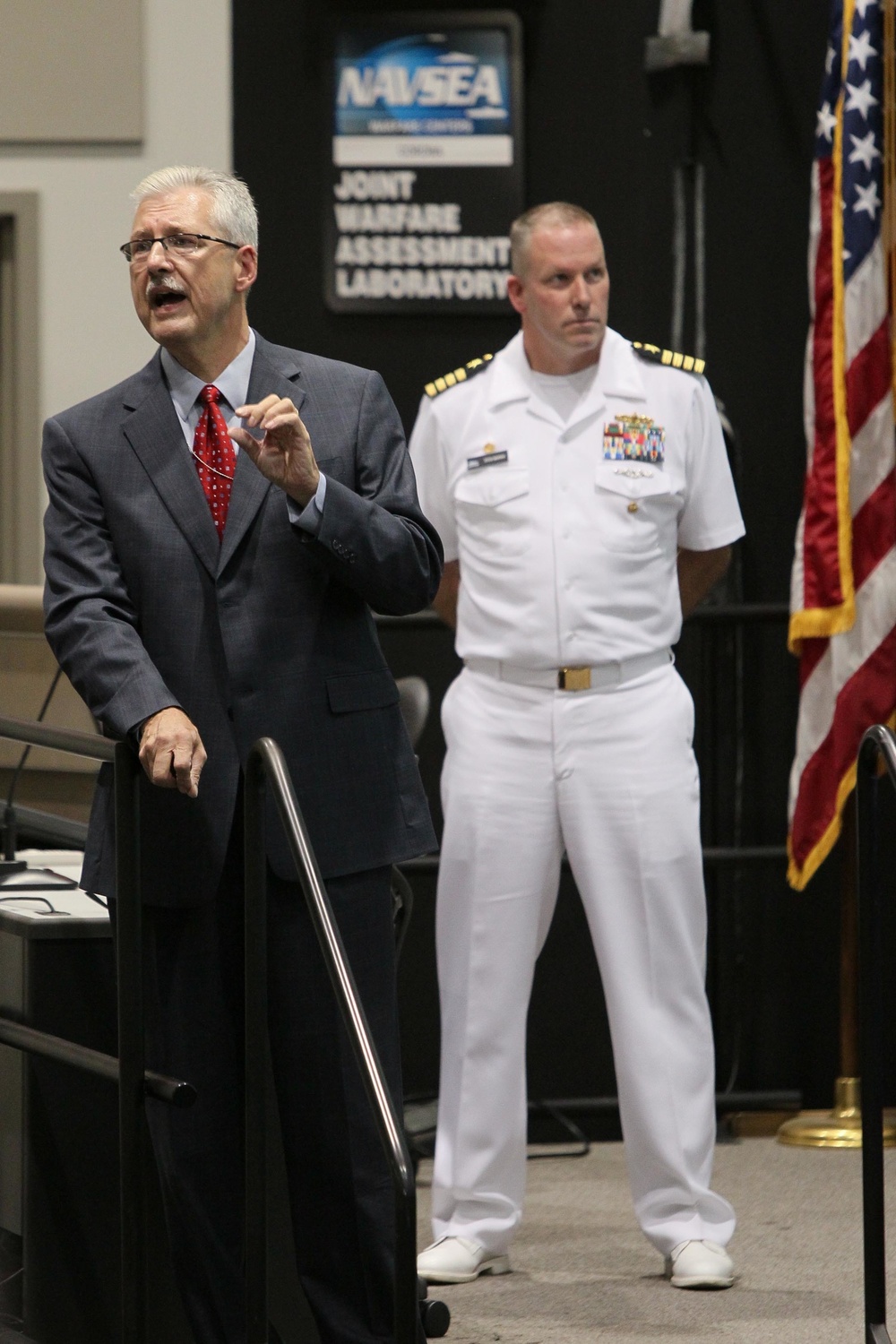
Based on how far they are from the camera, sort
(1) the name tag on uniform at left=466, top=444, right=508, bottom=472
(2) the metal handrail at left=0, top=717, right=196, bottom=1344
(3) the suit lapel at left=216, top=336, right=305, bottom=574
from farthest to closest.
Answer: (1) the name tag on uniform at left=466, top=444, right=508, bottom=472, (3) the suit lapel at left=216, top=336, right=305, bottom=574, (2) the metal handrail at left=0, top=717, right=196, bottom=1344

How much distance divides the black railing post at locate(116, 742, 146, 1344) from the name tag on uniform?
52.3 inches

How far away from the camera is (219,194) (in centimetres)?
238

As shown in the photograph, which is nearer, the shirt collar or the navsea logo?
the shirt collar

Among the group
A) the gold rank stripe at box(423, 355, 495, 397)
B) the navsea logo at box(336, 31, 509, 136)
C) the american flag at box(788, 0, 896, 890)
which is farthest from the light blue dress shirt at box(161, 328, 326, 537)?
the navsea logo at box(336, 31, 509, 136)

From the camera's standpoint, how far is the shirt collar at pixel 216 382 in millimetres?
2426

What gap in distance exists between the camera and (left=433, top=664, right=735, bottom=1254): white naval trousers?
10.6 ft

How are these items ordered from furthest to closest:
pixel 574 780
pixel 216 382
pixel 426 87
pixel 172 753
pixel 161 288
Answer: pixel 426 87
pixel 574 780
pixel 216 382
pixel 161 288
pixel 172 753

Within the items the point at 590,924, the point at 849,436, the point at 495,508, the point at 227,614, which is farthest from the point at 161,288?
the point at 849,436

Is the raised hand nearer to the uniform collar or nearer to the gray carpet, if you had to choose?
the uniform collar

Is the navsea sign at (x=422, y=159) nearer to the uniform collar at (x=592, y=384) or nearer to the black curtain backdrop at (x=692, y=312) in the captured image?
the black curtain backdrop at (x=692, y=312)

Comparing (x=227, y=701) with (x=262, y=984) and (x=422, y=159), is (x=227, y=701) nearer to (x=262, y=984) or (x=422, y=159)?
(x=262, y=984)

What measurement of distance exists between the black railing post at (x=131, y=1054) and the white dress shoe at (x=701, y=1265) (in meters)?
1.22

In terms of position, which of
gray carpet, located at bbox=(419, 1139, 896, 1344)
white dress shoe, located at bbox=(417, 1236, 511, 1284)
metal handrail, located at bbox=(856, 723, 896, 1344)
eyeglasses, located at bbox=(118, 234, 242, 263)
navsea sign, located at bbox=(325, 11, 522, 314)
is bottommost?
gray carpet, located at bbox=(419, 1139, 896, 1344)

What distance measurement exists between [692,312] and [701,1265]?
2.39 m
